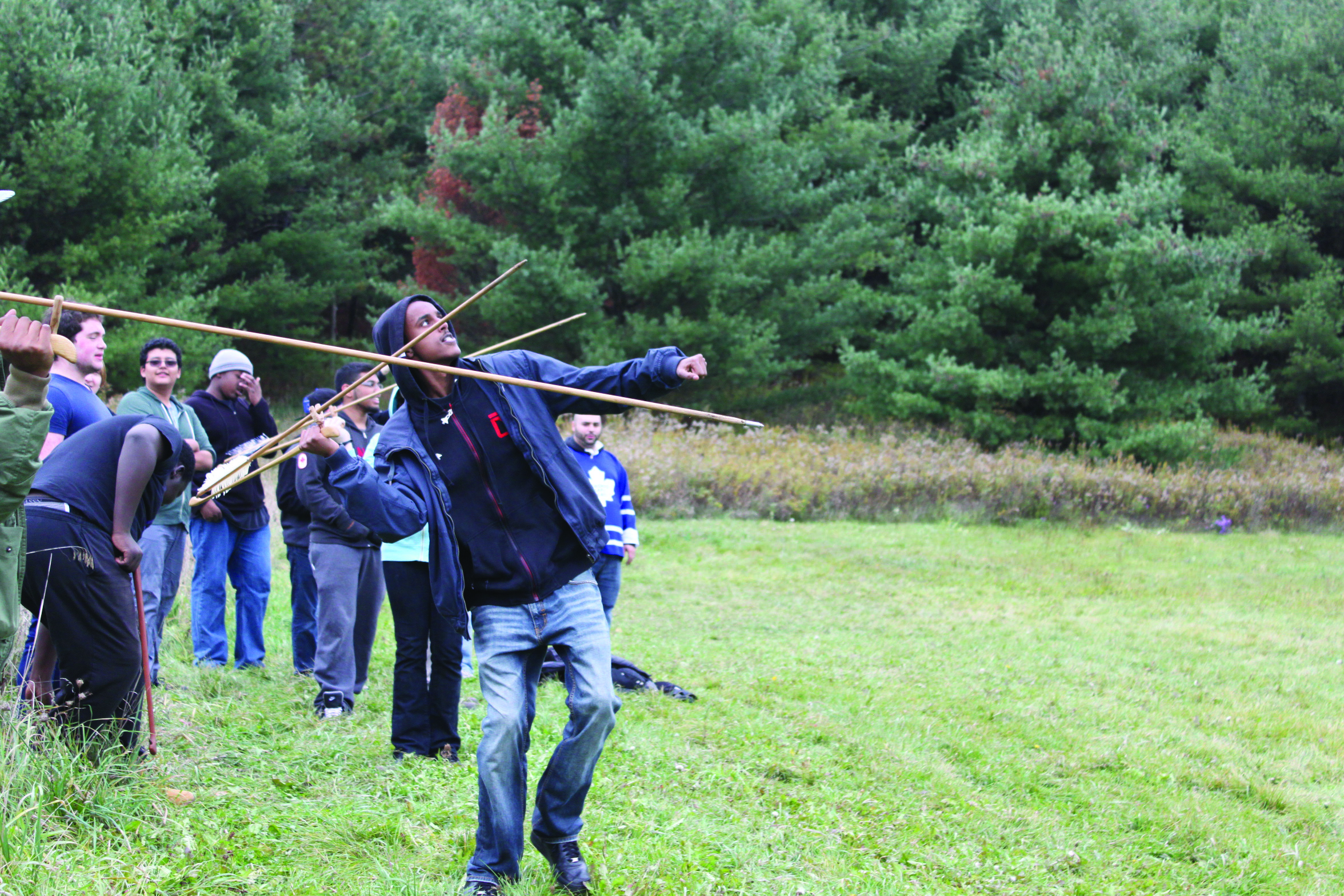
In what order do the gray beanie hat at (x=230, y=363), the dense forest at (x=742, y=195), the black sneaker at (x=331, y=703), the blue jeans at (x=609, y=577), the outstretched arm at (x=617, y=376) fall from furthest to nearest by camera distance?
the dense forest at (x=742, y=195)
the gray beanie hat at (x=230, y=363)
the blue jeans at (x=609, y=577)
the black sneaker at (x=331, y=703)
the outstretched arm at (x=617, y=376)

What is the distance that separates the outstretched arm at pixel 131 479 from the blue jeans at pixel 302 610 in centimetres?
225

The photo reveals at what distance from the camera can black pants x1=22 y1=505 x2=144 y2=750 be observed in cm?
393

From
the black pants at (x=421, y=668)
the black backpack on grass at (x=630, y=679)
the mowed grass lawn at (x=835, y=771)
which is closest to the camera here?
the mowed grass lawn at (x=835, y=771)

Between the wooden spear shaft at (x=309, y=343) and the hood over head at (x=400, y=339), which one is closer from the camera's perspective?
the wooden spear shaft at (x=309, y=343)

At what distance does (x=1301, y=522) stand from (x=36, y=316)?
16856 mm

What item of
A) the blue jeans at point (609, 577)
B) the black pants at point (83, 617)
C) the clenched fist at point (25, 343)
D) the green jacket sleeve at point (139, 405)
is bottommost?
the blue jeans at point (609, 577)

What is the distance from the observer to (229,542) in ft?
21.2

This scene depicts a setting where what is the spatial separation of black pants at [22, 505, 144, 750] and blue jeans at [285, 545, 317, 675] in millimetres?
2374

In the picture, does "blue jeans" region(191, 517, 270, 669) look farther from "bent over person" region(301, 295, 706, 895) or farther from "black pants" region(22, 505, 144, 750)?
"bent over person" region(301, 295, 706, 895)

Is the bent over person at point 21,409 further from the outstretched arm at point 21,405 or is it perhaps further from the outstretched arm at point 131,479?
the outstretched arm at point 131,479

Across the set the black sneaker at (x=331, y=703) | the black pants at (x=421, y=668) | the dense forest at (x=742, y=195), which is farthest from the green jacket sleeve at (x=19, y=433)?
the dense forest at (x=742, y=195)

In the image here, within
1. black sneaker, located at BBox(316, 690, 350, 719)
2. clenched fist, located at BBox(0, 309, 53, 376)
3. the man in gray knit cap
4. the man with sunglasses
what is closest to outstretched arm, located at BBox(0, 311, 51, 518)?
clenched fist, located at BBox(0, 309, 53, 376)

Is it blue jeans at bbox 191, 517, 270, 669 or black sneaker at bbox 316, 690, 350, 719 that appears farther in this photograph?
blue jeans at bbox 191, 517, 270, 669

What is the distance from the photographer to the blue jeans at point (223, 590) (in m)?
6.38
